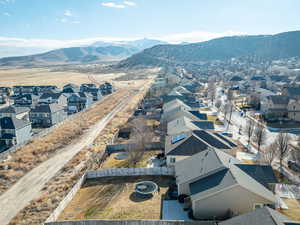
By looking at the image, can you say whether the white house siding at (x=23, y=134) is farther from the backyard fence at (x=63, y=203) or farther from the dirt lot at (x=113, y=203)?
the dirt lot at (x=113, y=203)

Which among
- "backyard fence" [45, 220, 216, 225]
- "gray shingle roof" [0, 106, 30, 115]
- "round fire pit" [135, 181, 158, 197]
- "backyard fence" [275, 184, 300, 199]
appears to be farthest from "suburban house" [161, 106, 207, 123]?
"gray shingle roof" [0, 106, 30, 115]

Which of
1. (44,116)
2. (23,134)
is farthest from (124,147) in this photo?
(44,116)

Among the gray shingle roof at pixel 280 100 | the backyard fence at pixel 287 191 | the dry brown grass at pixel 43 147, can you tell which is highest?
the gray shingle roof at pixel 280 100

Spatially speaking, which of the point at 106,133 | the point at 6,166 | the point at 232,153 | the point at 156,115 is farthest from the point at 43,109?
the point at 232,153

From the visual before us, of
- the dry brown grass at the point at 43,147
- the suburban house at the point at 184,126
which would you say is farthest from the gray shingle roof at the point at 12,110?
the suburban house at the point at 184,126

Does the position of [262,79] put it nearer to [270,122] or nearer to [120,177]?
[270,122]

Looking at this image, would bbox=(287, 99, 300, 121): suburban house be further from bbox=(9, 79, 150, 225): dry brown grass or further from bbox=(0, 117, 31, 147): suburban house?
bbox=(0, 117, 31, 147): suburban house
